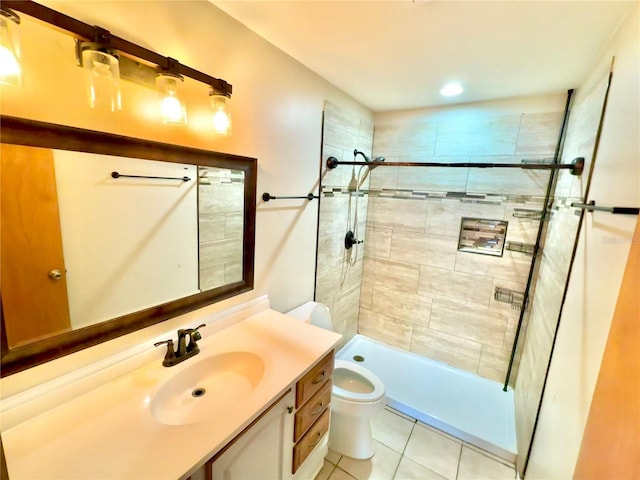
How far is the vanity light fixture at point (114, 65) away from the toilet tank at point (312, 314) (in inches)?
51.7

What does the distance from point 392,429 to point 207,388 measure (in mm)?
1514

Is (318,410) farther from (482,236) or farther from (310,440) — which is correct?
(482,236)

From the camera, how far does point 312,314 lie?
1960 mm

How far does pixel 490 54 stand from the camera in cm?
150

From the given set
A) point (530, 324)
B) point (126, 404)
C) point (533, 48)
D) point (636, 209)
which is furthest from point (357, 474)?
point (533, 48)

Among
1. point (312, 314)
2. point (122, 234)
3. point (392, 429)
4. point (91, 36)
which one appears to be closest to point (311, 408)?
point (312, 314)

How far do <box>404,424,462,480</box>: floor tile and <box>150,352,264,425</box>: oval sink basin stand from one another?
1.36 metres

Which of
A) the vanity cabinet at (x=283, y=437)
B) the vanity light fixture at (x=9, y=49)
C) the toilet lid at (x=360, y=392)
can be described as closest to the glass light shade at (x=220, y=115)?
the vanity light fixture at (x=9, y=49)

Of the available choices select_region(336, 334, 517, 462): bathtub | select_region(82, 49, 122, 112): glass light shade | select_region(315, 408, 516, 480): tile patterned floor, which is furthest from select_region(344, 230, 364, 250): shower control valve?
select_region(82, 49, 122, 112): glass light shade

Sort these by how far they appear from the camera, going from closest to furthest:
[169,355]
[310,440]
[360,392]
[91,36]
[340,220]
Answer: [91,36] < [169,355] < [310,440] < [360,392] < [340,220]

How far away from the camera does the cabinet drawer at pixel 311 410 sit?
4.28 feet

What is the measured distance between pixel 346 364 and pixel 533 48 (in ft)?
7.31

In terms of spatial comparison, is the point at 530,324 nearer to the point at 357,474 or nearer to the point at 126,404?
the point at 357,474

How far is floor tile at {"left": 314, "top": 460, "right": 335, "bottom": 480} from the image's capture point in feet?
5.53
